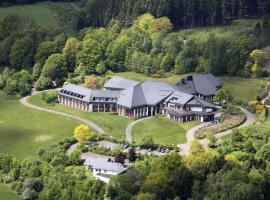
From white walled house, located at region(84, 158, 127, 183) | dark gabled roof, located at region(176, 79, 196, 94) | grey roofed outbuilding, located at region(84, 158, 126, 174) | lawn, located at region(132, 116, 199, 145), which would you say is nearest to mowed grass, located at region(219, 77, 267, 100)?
dark gabled roof, located at region(176, 79, 196, 94)

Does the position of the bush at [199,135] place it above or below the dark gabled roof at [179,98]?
below

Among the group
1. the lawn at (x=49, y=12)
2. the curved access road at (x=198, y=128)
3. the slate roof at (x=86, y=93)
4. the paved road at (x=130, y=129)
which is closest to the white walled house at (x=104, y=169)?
the curved access road at (x=198, y=128)

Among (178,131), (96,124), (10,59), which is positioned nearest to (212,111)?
(178,131)

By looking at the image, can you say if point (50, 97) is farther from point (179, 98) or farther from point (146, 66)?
point (179, 98)

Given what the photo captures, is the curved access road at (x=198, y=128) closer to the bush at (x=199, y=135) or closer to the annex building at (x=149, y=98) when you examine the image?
the bush at (x=199, y=135)

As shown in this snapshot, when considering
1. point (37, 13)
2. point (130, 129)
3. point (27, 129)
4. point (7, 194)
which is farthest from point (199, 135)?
point (37, 13)

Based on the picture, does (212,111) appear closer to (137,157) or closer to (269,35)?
(137,157)
